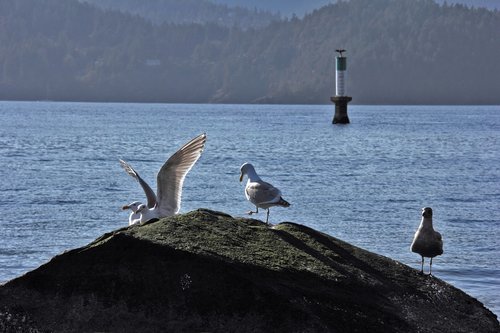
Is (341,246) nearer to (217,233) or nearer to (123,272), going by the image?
(217,233)

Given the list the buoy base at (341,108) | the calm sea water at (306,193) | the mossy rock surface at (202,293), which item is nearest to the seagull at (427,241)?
the mossy rock surface at (202,293)

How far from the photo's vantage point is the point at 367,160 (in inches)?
1871

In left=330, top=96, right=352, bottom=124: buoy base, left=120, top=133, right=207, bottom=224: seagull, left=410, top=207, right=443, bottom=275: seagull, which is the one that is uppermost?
left=120, top=133, right=207, bottom=224: seagull

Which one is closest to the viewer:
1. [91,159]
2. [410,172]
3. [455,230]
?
[455,230]

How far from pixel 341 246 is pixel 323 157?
41.7m

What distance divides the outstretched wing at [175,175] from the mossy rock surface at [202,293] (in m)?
3.18

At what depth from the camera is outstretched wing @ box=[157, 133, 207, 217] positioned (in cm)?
1078

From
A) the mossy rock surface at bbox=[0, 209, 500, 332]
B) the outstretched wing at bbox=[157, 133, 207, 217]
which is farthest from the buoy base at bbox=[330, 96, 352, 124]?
→ the mossy rock surface at bbox=[0, 209, 500, 332]

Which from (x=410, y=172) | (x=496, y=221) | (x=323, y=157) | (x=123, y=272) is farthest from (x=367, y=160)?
(x=123, y=272)

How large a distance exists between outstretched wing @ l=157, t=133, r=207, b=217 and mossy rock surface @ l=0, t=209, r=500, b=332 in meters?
3.18

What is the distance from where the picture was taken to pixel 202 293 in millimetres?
6844

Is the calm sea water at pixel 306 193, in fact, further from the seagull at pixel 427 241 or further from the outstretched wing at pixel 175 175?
the outstretched wing at pixel 175 175

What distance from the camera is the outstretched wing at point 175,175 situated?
10.8 metres

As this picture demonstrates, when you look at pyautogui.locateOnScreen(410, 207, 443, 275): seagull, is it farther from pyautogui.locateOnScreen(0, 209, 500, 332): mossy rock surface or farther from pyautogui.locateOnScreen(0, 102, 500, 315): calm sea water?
pyautogui.locateOnScreen(0, 102, 500, 315): calm sea water
